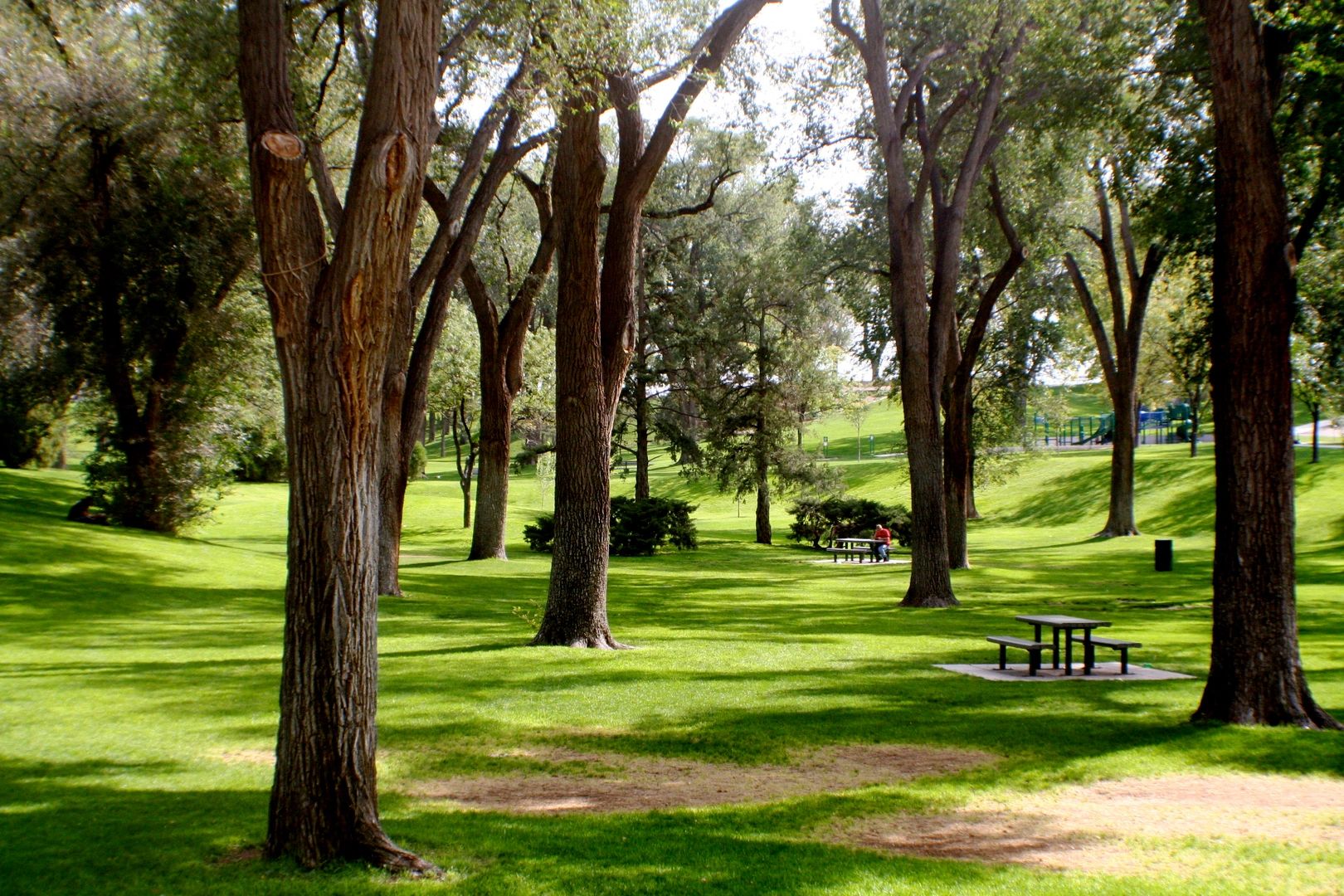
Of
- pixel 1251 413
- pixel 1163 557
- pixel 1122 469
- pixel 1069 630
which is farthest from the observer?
pixel 1122 469

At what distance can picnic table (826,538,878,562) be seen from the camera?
34.4m

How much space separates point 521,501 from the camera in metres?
57.2

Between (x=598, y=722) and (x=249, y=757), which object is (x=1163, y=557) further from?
(x=249, y=757)

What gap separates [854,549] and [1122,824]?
27738mm

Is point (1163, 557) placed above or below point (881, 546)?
above

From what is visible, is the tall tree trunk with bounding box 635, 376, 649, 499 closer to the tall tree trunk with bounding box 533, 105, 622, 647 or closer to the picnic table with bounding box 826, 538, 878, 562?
the picnic table with bounding box 826, 538, 878, 562

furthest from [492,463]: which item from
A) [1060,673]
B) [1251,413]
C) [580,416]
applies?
[1251,413]

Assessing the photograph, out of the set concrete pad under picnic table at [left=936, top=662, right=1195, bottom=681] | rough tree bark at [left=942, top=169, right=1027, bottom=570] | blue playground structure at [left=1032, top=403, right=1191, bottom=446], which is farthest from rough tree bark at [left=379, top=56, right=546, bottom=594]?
blue playground structure at [left=1032, top=403, right=1191, bottom=446]

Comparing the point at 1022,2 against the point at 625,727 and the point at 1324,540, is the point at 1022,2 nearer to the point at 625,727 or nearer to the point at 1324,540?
the point at 625,727

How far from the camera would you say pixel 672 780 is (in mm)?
8562

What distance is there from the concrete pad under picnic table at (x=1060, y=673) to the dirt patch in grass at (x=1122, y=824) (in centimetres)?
454

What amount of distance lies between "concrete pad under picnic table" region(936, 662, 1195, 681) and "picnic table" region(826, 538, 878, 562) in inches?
789

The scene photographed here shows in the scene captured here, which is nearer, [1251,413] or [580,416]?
[1251,413]

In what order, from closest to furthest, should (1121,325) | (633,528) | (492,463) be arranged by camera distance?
(492,463) < (1121,325) < (633,528)
